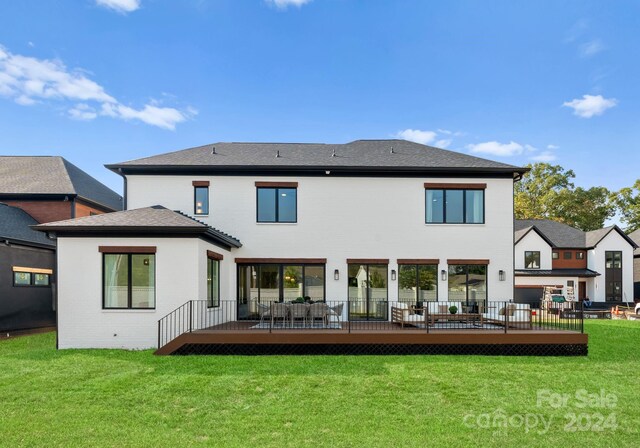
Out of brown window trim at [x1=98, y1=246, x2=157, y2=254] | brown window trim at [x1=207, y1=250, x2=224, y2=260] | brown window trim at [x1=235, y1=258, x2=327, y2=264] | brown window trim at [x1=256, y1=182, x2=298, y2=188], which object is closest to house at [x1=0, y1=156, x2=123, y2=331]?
brown window trim at [x1=98, y1=246, x2=157, y2=254]

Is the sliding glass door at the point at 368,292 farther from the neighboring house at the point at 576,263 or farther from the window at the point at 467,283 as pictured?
the neighboring house at the point at 576,263

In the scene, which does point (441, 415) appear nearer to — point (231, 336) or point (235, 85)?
point (231, 336)

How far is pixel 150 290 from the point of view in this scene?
11.7 metres

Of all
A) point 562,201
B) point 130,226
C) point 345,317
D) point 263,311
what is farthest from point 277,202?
point 562,201

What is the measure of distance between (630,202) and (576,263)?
20386mm

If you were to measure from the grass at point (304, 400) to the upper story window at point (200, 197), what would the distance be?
6.16 m

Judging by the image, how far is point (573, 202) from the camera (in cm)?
4509

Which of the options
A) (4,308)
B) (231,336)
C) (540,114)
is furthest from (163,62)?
(540,114)

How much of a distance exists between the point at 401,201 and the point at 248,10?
42.0ft

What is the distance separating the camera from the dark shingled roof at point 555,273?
31.6 meters

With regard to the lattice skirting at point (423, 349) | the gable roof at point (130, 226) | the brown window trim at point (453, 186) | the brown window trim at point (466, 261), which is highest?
the brown window trim at point (453, 186)

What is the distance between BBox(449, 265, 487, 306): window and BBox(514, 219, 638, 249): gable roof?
19.5 metres

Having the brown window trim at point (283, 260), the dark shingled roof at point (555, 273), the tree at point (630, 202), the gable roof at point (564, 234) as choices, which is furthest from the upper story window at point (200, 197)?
the tree at point (630, 202)

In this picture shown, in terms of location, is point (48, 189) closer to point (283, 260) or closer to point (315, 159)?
point (283, 260)
